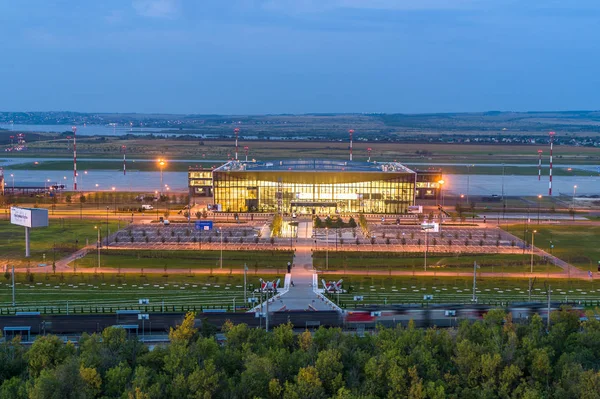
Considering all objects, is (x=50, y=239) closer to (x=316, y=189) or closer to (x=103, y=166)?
(x=316, y=189)

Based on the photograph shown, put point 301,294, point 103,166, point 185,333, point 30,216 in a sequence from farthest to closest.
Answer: point 103,166, point 30,216, point 301,294, point 185,333

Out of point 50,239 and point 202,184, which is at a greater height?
point 202,184

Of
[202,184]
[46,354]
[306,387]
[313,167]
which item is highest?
[313,167]

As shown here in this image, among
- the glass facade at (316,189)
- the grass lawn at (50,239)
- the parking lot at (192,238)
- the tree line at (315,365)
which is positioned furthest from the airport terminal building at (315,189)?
the tree line at (315,365)

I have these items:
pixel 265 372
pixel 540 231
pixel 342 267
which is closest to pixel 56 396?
pixel 265 372

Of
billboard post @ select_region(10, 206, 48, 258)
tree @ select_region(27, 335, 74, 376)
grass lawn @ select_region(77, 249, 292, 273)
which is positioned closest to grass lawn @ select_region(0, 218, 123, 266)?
billboard post @ select_region(10, 206, 48, 258)

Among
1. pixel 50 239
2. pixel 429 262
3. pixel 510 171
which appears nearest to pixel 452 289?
pixel 429 262

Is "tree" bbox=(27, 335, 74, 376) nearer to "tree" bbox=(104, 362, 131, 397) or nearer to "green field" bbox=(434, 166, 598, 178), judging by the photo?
"tree" bbox=(104, 362, 131, 397)
